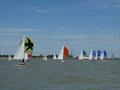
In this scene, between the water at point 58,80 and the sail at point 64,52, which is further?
the sail at point 64,52

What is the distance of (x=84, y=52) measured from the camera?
195250mm

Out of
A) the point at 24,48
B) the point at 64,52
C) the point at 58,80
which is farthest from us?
the point at 64,52

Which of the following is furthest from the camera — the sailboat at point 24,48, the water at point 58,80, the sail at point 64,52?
the sail at point 64,52

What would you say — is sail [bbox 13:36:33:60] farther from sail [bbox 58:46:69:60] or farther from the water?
sail [bbox 58:46:69:60]

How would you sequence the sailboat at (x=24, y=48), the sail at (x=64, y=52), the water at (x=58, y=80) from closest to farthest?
the water at (x=58, y=80), the sailboat at (x=24, y=48), the sail at (x=64, y=52)

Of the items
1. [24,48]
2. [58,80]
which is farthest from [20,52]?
[58,80]

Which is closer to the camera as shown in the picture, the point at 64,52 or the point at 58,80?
the point at 58,80

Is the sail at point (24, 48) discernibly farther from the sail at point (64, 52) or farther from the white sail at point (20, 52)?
the sail at point (64, 52)

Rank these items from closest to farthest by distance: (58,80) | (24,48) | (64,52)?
1. (58,80)
2. (24,48)
3. (64,52)

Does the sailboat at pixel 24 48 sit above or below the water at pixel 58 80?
above

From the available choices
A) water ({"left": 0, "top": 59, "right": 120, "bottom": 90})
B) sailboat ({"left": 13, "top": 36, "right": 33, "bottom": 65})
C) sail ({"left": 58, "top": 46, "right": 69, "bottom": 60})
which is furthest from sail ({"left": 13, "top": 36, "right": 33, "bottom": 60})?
sail ({"left": 58, "top": 46, "right": 69, "bottom": 60})

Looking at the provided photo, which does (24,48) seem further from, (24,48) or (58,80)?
(58,80)

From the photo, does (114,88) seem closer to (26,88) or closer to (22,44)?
(26,88)

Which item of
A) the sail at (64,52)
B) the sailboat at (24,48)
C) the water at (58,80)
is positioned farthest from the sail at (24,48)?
the sail at (64,52)
